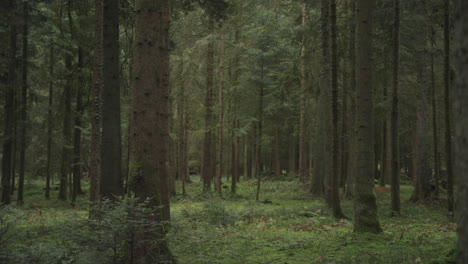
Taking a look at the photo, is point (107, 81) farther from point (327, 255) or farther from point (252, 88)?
point (252, 88)

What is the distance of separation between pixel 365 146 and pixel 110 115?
594 cm

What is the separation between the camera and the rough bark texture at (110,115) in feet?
29.0

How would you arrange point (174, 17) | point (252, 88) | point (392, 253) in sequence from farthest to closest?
point (252, 88)
point (174, 17)
point (392, 253)

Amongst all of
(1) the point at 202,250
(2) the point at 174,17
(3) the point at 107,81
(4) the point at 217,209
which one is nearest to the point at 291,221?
(4) the point at 217,209

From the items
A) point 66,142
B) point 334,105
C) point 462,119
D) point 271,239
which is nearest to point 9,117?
point 66,142

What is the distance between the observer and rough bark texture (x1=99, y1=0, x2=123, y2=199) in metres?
8.83

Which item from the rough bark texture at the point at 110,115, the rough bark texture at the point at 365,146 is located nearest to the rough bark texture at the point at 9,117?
the rough bark texture at the point at 110,115

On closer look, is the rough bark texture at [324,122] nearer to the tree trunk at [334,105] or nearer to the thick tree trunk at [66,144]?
the tree trunk at [334,105]

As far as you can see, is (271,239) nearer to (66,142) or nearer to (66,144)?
(66,144)

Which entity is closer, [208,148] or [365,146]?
[365,146]

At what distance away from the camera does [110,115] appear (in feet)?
29.5

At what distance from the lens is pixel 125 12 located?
11.0 m

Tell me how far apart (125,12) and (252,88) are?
15745 millimetres

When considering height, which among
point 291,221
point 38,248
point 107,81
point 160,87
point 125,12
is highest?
point 125,12
